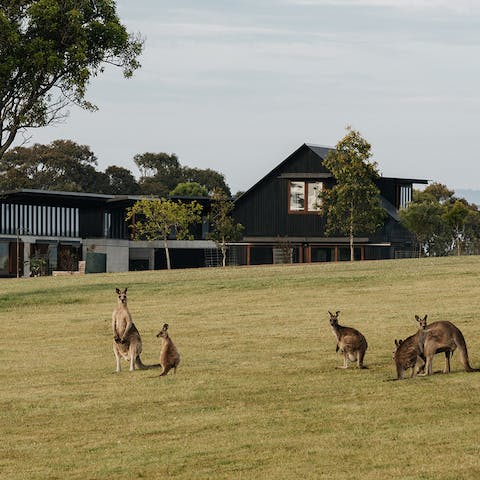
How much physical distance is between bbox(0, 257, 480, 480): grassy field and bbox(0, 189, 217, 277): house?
46640 mm

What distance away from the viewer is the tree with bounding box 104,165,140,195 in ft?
463

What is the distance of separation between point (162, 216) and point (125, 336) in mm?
59938

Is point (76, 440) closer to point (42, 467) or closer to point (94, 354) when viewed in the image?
point (42, 467)

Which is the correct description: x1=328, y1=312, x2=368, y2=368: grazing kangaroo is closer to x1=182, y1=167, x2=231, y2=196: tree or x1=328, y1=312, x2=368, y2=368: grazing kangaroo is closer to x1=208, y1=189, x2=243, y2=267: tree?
x1=208, y1=189, x2=243, y2=267: tree

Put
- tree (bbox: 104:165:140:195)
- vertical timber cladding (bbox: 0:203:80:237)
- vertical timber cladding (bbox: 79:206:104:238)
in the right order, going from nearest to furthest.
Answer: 1. vertical timber cladding (bbox: 0:203:80:237)
2. vertical timber cladding (bbox: 79:206:104:238)
3. tree (bbox: 104:165:140:195)

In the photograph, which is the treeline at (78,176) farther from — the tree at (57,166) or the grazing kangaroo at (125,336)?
the grazing kangaroo at (125,336)

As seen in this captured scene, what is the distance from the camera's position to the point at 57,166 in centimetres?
13450

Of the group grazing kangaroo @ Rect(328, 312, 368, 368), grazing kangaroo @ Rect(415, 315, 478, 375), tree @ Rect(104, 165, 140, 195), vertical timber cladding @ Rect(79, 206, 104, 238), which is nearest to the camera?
grazing kangaroo @ Rect(415, 315, 478, 375)

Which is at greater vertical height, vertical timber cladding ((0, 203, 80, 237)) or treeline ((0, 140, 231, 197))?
treeline ((0, 140, 231, 197))

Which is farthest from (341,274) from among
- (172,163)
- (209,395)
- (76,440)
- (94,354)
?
(172,163)

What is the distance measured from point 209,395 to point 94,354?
765 cm

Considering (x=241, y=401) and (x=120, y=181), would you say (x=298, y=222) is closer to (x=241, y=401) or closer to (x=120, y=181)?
(x=241, y=401)

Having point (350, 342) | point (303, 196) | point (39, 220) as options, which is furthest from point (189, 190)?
point (350, 342)

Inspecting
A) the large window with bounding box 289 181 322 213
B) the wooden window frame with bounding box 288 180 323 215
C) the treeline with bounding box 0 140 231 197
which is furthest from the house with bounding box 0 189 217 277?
the treeline with bounding box 0 140 231 197
